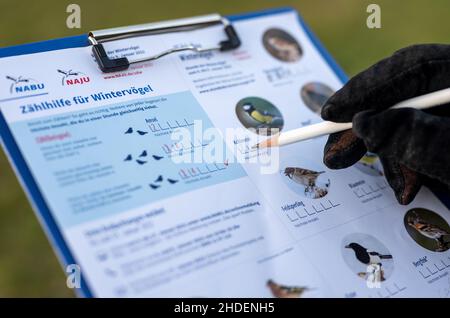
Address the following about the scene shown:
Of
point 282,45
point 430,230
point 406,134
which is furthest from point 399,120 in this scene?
point 282,45

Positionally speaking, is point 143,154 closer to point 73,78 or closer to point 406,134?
point 73,78

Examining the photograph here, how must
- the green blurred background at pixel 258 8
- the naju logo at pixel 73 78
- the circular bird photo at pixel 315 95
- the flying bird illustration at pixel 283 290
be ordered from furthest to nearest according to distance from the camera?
the green blurred background at pixel 258 8 → the circular bird photo at pixel 315 95 → the naju logo at pixel 73 78 → the flying bird illustration at pixel 283 290

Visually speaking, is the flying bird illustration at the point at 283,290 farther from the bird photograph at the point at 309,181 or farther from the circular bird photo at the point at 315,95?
the circular bird photo at the point at 315,95

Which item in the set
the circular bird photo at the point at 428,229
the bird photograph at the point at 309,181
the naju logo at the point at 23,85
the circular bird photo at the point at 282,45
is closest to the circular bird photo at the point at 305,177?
the bird photograph at the point at 309,181

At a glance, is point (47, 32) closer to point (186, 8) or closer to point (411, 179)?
point (186, 8)

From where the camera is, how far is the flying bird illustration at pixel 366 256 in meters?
0.73

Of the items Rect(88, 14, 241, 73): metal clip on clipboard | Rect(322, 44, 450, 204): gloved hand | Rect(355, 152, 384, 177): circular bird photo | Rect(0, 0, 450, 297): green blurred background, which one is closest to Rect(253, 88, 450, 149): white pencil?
Rect(322, 44, 450, 204): gloved hand

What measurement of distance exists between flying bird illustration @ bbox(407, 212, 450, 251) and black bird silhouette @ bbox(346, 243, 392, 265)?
0.08m

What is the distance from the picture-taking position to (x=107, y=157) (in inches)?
27.8

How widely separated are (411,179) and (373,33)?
3.23 feet

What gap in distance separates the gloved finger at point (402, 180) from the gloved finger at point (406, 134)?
12 cm

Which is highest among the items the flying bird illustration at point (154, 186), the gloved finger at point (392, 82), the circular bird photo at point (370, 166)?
the flying bird illustration at point (154, 186)

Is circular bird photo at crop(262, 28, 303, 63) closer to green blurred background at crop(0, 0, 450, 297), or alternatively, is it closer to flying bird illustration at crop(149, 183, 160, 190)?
flying bird illustration at crop(149, 183, 160, 190)

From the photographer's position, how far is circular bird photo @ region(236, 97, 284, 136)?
838 millimetres
